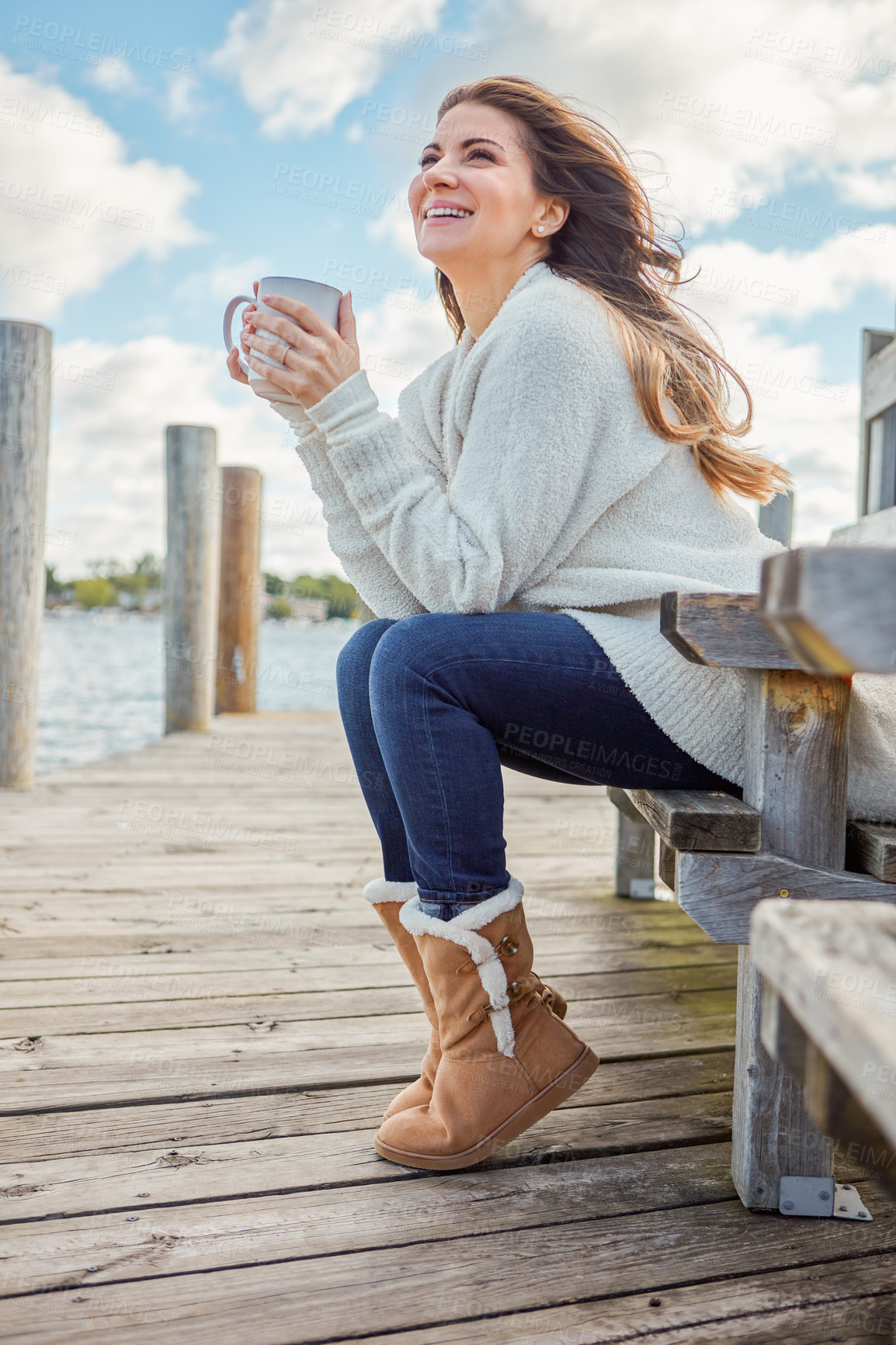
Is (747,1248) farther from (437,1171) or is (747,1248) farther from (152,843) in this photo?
(152,843)

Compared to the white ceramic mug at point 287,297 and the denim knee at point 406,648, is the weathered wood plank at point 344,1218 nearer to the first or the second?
the denim knee at point 406,648

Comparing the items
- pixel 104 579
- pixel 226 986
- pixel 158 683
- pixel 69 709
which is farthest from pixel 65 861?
pixel 104 579

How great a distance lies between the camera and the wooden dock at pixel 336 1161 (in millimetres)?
796

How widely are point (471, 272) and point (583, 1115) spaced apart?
112 centimetres

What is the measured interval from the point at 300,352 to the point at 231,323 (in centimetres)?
20

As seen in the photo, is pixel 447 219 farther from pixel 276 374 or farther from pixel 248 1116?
pixel 248 1116

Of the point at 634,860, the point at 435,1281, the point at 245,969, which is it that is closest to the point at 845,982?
the point at 435,1281

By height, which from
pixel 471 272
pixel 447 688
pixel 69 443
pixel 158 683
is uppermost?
pixel 69 443

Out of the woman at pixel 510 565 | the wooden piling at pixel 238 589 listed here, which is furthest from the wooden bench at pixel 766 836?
the wooden piling at pixel 238 589

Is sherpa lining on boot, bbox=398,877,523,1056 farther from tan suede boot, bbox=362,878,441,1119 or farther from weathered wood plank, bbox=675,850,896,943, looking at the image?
weathered wood plank, bbox=675,850,896,943

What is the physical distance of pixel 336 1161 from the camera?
104cm

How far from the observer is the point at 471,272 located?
52.2 inches

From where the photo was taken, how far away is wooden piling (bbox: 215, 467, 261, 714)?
516 centimetres

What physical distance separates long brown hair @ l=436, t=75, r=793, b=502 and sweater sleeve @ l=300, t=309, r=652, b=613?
5.8 inches
